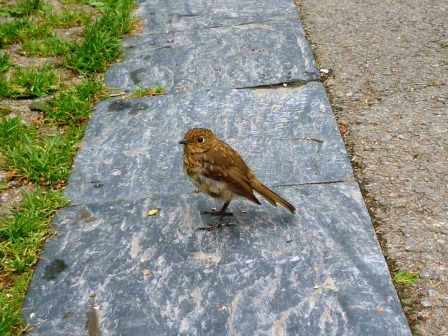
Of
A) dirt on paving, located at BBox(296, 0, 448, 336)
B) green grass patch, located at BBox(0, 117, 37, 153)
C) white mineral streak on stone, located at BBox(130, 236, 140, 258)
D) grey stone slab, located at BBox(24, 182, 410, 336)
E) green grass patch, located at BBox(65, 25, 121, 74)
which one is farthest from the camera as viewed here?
green grass patch, located at BBox(65, 25, 121, 74)

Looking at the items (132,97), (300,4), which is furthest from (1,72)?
(300,4)

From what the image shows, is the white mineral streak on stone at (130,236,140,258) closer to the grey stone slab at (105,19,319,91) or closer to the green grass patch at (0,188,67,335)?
the green grass patch at (0,188,67,335)

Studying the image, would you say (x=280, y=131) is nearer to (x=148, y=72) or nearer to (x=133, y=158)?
(x=133, y=158)

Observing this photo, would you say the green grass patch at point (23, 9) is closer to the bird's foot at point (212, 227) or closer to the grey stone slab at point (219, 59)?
the grey stone slab at point (219, 59)

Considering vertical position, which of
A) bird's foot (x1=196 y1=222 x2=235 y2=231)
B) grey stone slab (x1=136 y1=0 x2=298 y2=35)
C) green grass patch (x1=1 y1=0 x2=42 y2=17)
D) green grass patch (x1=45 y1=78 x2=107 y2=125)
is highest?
bird's foot (x1=196 y1=222 x2=235 y2=231)

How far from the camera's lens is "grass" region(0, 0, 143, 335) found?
4.04 meters

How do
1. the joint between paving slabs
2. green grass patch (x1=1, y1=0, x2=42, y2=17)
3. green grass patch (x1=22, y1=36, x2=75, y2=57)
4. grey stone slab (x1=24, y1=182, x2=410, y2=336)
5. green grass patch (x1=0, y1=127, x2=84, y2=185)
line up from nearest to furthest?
1. grey stone slab (x1=24, y1=182, x2=410, y2=336)
2. green grass patch (x1=0, y1=127, x2=84, y2=185)
3. the joint between paving slabs
4. green grass patch (x1=22, y1=36, x2=75, y2=57)
5. green grass patch (x1=1, y1=0, x2=42, y2=17)

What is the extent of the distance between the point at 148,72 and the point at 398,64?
94.2 inches

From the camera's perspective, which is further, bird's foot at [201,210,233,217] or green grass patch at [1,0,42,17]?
green grass patch at [1,0,42,17]

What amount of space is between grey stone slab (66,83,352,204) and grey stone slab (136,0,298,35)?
1695 mm

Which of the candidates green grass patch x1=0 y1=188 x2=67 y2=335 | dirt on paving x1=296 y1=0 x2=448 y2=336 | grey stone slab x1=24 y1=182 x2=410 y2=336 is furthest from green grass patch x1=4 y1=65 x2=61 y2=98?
dirt on paving x1=296 y1=0 x2=448 y2=336

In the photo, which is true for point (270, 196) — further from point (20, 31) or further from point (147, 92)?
point (20, 31)

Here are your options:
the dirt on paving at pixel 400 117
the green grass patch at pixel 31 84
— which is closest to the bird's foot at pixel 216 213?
the dirt on paving at pixel 400 117

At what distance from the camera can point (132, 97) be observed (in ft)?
19.4
